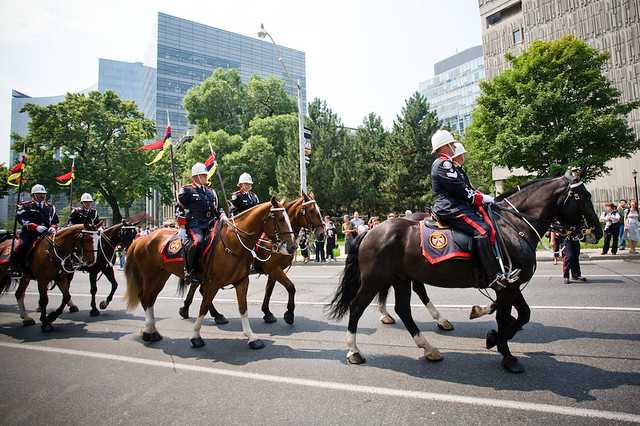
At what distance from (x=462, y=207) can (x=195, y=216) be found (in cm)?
439

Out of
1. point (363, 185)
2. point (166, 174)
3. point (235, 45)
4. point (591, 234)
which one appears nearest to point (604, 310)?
point (591, 234)

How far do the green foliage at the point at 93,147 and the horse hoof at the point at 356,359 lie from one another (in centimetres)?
3527

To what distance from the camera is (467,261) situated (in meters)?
4.55

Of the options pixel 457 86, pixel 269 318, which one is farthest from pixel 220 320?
pixel 457 86

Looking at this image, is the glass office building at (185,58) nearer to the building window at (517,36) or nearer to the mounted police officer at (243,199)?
the building window at (517,36)

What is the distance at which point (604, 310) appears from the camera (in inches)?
242

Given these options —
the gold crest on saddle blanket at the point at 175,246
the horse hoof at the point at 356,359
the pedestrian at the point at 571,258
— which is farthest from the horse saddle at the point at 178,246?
the pedestrian at the point at 571,258

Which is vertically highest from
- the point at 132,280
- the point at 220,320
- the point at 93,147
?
the point at 93,147

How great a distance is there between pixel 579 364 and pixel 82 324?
8.81 m

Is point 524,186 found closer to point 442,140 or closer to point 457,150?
point 457,150

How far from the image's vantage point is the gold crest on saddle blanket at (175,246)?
6.33 meters

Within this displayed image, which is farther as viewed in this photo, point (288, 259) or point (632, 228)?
point (632, 228)

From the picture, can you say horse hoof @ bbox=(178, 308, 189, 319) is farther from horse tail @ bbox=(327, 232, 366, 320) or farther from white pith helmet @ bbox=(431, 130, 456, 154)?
white pith helmet @ bbox=(431, 130, 456, 154)

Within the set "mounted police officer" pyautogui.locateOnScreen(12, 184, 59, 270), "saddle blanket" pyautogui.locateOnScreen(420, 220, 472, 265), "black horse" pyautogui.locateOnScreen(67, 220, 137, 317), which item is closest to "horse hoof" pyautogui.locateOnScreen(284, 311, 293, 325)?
"saddle blanket" pyautogui.locateOnScreen(420, 220, 472, 265)
